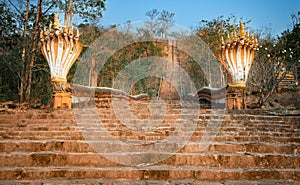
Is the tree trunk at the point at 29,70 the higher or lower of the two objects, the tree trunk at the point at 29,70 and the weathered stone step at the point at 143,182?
the higher

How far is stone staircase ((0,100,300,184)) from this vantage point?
112 inches

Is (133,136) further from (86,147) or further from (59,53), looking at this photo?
(59,53)

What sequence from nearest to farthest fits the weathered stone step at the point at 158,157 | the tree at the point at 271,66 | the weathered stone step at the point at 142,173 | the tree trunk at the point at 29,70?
the weathered stone step at the point at 142,173
the weathered stone step at the point at 158,157
the tree trunk at the point at 29,70
the tree at the point at 271,66

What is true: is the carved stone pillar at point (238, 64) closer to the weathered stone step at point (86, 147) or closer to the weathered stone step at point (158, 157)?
the weathered stone step at point (86, 147)

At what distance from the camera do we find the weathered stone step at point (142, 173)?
2.76 m

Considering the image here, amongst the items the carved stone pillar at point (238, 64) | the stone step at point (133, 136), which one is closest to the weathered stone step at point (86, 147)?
the stone step at point (133, 136)

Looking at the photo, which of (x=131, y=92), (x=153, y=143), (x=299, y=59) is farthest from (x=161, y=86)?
(x=153, y=143)

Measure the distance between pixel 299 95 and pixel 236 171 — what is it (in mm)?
14098

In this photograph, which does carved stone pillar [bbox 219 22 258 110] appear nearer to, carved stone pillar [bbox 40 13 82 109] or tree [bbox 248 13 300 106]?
tree [bbox 248 13 300 106]

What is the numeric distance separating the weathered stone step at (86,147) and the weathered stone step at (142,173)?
667 millimetres

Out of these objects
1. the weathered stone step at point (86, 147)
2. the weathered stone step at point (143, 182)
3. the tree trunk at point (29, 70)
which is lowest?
the weathered stone step at point (143, 182)

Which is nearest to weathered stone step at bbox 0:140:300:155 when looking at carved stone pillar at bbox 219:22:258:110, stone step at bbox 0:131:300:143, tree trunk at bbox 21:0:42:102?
stone step at bbox 0:131:300:143

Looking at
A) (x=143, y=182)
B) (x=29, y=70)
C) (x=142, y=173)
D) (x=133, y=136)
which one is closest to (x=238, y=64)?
(x=133, y=136)

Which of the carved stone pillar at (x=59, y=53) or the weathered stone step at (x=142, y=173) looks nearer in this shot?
the weathered stone step at (x=142, y=173)
